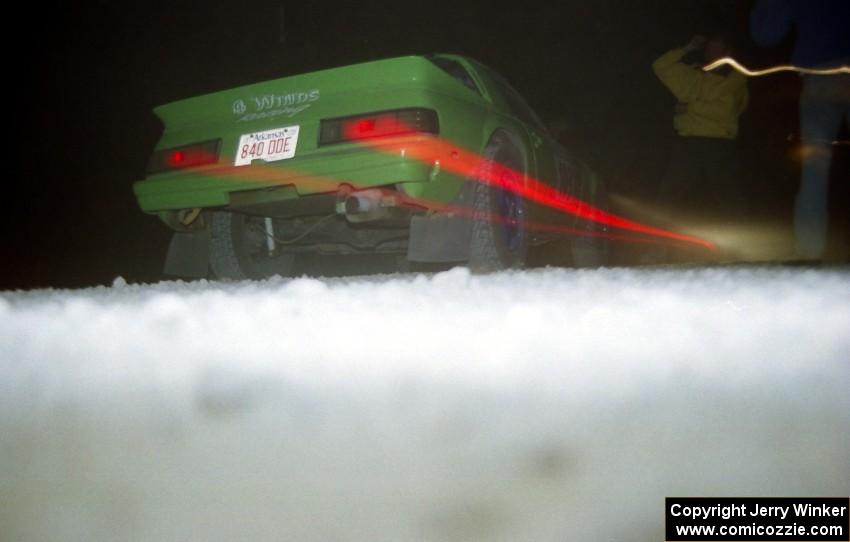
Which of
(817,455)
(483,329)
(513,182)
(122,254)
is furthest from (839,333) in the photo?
(122,254)

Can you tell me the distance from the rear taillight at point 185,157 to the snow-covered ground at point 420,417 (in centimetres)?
206

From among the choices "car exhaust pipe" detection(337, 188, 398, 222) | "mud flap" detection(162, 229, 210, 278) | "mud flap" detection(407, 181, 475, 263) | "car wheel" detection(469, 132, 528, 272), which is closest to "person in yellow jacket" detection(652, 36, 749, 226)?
"car wheel" detection(469, 132, 528, 272)

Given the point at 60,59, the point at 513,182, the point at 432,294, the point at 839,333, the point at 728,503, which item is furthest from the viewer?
the point at 60,59

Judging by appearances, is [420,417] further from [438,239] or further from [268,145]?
[268,145]

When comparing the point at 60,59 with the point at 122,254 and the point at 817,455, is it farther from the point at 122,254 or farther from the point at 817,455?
the point at 817,455

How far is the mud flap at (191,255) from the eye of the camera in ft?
12.0

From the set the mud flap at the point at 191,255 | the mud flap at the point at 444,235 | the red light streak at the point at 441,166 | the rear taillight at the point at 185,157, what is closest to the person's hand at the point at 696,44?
the red light streak at the point at 441,166

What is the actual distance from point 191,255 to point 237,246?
276 mm

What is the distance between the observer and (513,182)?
3547 millimetres

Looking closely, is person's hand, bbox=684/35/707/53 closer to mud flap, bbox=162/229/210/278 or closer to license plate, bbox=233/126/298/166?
license plate, bbox=233/126/298/166

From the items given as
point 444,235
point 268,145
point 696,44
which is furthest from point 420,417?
point 696,44

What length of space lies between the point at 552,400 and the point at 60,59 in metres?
8.94

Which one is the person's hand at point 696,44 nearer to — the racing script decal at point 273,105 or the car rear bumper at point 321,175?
the car rear bumper at point 321,175

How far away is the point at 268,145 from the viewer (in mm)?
3014
